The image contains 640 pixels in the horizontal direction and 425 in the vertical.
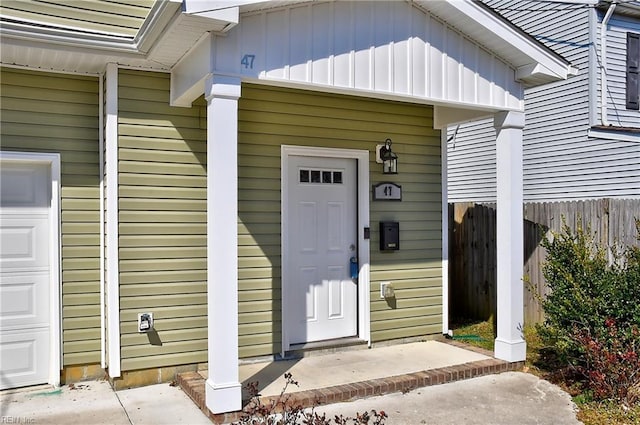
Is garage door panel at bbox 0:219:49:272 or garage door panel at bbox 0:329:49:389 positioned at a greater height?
garage door panel at bbox 0:219:49:272

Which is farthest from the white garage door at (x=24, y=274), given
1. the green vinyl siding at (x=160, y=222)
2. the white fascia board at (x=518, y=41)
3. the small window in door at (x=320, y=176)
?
the white fascia board at (x=518, y=41)

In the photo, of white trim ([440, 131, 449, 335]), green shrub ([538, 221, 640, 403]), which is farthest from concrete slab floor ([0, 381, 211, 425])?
white trim ([440, 131, 449, 335])

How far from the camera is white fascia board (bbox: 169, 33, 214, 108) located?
3.89 metres

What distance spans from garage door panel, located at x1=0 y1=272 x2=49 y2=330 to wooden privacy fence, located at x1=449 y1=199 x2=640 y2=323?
462cm

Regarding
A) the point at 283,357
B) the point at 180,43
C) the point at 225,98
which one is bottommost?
the point at 283,357

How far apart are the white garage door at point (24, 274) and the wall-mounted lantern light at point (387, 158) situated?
3252 mm

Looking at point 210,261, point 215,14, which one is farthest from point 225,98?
point 210,261

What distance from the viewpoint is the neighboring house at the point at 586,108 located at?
8852 mm

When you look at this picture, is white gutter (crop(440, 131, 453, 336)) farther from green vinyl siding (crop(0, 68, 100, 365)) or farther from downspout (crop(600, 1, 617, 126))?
downspout (crop(600, 1, 617, 126))

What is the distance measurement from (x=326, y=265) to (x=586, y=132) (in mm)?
5834

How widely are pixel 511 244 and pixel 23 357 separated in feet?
14.8

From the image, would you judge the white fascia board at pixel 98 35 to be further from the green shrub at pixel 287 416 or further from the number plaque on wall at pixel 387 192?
the number plaque on wall at pixel 387 192

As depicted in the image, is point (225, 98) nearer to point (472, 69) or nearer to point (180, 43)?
point (180, 43)

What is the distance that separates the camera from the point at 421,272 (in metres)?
6.21
